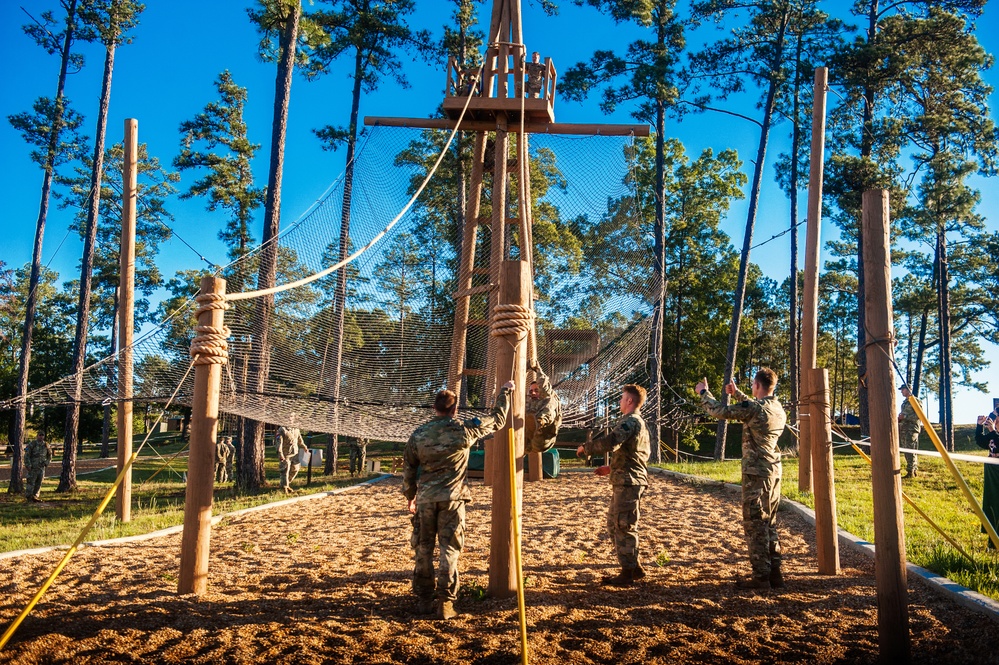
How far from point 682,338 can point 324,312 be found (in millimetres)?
23799

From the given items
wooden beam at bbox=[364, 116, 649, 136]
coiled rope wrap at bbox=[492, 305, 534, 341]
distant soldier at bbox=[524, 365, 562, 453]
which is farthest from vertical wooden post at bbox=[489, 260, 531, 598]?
wooden beam at bbox=[364, 116, 649, 136]

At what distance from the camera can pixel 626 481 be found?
6.04m

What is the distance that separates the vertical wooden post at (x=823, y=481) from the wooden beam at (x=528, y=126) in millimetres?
3922

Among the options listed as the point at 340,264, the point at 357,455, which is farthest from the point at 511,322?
the point at 357,455

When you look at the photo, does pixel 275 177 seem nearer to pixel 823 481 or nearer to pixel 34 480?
pixel 34 480

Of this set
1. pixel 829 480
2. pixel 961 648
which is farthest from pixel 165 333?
pixel 961 648

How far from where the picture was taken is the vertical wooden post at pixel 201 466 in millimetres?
5230

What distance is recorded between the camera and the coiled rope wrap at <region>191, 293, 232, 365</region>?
5270 mm

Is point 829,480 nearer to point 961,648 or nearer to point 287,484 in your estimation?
point 961,648

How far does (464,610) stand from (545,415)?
152 centimetres

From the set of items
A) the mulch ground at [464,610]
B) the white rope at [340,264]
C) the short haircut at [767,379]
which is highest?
the white rope at [340,264]

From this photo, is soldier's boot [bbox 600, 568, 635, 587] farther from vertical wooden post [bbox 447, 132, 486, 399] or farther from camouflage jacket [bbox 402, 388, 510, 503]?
vertical wooden post [bbox 447, 132, 486, 399]

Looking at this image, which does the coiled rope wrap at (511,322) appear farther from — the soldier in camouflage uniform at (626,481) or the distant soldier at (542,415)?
the soldier in camouflage uniform at (626,481)

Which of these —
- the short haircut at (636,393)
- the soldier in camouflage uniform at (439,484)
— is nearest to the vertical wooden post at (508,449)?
the soldier in camouflage uniform at (439,484)
